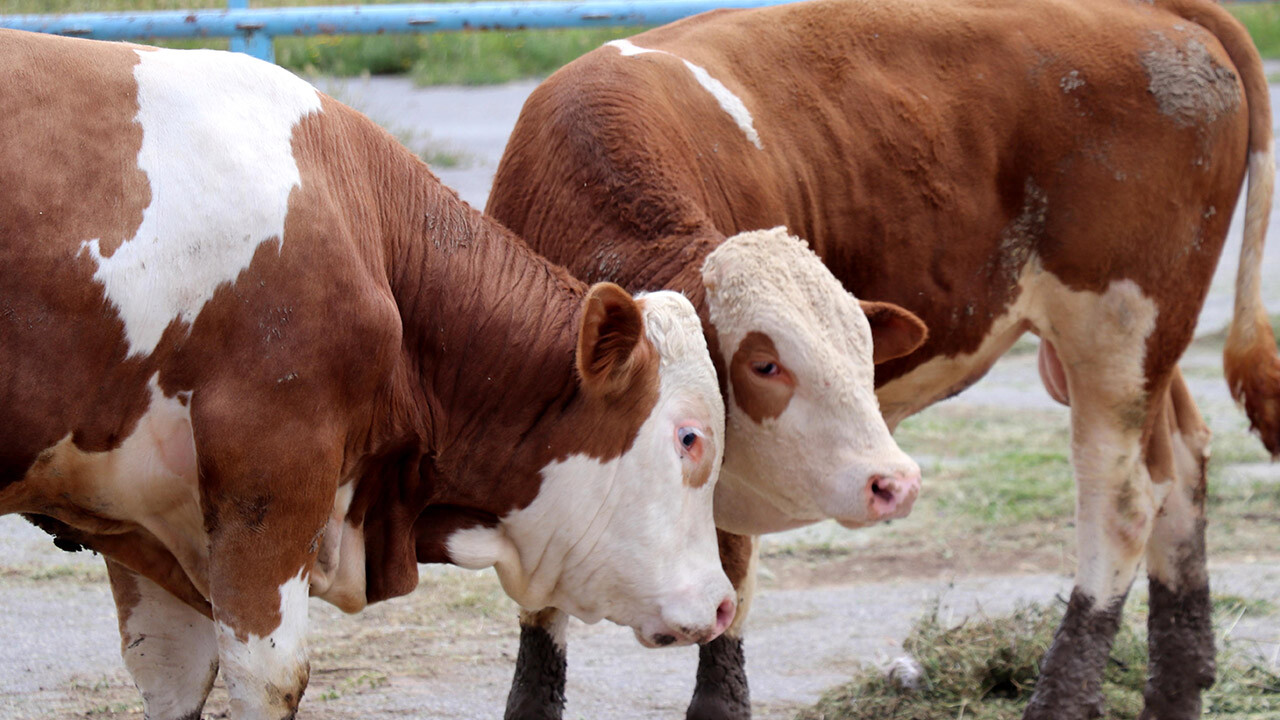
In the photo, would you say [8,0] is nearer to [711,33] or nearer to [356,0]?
[711,33]

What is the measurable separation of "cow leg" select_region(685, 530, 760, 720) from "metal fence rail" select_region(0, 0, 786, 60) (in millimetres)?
1947

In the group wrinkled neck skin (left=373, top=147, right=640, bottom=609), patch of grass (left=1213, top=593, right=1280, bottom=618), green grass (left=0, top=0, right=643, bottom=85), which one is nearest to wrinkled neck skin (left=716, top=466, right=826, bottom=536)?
wrinkled neck skin (left=373, top=147, right=640, bottom=609)

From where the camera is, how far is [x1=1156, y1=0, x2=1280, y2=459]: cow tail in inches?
172

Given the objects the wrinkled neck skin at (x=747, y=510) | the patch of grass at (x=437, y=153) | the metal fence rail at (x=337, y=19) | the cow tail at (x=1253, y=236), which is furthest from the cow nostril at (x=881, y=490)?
the patch of grass at (x=437, y=153)

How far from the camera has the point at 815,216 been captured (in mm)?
3969

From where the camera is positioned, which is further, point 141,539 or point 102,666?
point 102,666

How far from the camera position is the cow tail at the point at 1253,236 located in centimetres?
437

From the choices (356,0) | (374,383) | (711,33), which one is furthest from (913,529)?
(356,0)

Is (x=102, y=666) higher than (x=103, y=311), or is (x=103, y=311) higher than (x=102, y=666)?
(x=103, y=311)

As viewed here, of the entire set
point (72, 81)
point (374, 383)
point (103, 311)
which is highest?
point (72, 81)

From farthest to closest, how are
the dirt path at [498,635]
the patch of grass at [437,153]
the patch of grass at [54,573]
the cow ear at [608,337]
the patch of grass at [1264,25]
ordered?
the patch of grass at [1264,25] < the patch of grass at [437,153] < the patch of grass at [54,573] < the dirt path at [498,635] < the cow ear at [608,337]

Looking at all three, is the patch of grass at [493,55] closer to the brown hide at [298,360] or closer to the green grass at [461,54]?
the green grass at [461,54]

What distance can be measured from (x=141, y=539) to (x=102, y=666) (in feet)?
4.65

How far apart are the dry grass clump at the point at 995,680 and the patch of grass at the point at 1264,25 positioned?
14467mm
